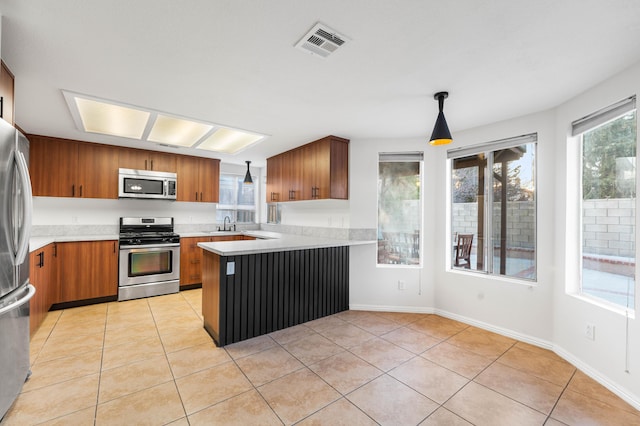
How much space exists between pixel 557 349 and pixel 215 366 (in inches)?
129

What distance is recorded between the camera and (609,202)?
2412 mm

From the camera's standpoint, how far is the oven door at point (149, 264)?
4.23 meters

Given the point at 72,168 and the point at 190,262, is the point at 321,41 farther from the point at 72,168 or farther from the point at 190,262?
the point at 72,168

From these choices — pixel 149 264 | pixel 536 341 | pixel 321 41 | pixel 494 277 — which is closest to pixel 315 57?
pixel 321 41

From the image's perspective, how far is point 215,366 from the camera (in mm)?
2445

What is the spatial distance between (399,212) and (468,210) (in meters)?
0.88

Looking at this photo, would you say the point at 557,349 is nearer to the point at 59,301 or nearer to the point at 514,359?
the point at 514,359

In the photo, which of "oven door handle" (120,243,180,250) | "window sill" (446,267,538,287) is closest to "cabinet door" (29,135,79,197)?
"oven door handle" (120,243,180,250)

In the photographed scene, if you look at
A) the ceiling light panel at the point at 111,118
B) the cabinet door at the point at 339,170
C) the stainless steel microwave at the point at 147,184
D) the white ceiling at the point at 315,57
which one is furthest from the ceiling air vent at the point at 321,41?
the stainless steel microwave at the point at 147,184

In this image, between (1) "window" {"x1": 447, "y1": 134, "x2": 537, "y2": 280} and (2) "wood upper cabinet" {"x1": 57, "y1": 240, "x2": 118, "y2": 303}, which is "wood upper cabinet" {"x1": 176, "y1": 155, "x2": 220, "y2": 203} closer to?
(2) "wood upper cabinet" {"x1": 57, "y1": 240, "x2": 118, "y2": 303}

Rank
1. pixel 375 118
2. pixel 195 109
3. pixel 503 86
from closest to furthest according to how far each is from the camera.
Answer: pixel 503 86 < pixel 195 109 < pixel 375 118

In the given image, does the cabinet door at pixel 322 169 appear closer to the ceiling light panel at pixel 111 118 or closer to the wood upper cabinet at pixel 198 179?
the ceiling light panel at pixel 111 118

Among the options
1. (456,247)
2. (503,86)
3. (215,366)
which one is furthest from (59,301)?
(503,86)

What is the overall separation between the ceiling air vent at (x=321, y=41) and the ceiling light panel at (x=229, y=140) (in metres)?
2.08
